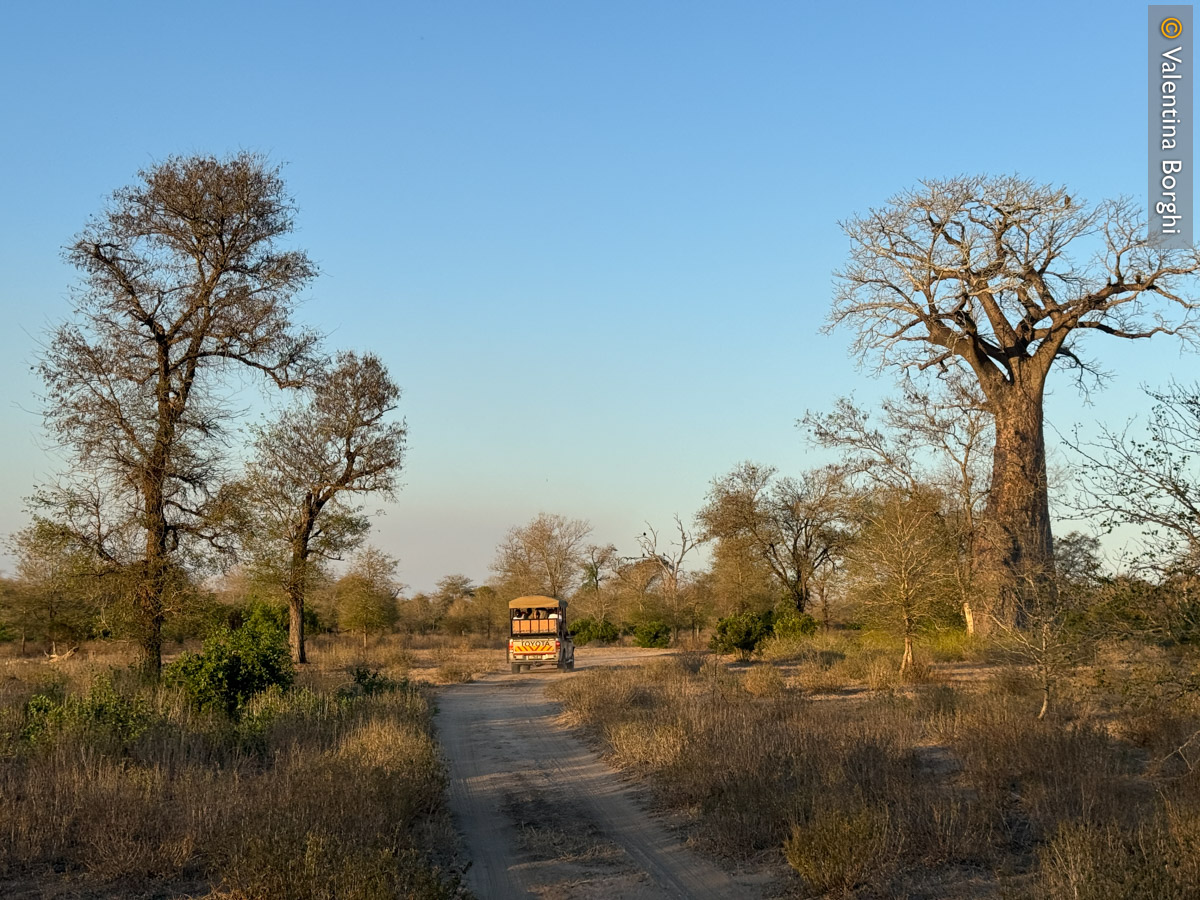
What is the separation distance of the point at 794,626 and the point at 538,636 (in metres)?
9.35

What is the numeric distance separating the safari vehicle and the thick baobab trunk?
44.9ft

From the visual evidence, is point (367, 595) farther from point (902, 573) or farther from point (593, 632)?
point (902, 573)

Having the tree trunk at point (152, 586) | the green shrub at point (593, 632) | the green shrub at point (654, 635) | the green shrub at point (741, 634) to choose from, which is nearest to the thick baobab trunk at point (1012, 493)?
the green shrub at point (741, 634)

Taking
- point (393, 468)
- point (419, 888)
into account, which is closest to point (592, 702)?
point (419, 888)

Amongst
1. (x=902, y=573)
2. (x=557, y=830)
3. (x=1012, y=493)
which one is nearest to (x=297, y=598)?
(x=902, y=573)

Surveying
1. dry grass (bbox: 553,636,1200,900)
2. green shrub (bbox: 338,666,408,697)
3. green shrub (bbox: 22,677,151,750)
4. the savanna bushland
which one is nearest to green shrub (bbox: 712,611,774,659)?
the savanna bushland

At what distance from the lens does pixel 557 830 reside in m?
8.48

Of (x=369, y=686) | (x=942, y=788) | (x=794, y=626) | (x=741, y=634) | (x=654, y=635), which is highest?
(x=942, y=788)

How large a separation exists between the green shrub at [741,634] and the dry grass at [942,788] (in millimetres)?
17953

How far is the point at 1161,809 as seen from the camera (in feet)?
23.2

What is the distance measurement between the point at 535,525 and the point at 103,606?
4935 centimetres

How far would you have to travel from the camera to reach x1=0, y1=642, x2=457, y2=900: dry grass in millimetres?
5887

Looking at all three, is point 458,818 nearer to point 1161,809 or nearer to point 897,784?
point 897,784

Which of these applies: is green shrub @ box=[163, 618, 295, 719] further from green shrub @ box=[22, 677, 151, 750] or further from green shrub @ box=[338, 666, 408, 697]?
green shrub @ box=[338, 666, 408, 697]
